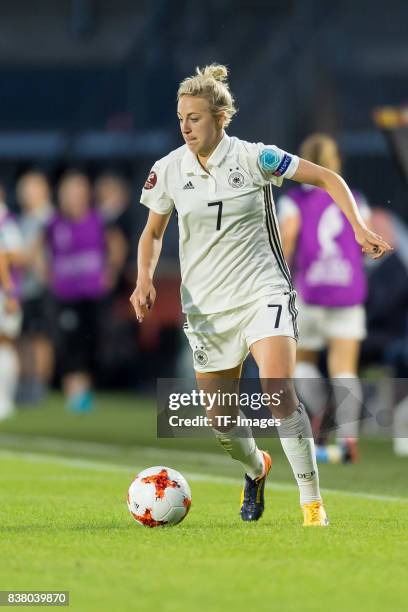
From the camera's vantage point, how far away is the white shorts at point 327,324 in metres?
12.0

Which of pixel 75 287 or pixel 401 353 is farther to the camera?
pixel 75 287

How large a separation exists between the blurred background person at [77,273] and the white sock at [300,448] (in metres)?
11.0

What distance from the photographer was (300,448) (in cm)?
755

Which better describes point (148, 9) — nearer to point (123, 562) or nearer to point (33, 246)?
point (33, 246)

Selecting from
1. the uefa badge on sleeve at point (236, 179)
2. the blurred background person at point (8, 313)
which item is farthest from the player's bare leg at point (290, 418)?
the blurred background person at point (8, 313)

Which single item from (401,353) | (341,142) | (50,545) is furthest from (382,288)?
(50,545)

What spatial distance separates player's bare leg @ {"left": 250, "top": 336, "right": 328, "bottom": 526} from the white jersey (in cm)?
28

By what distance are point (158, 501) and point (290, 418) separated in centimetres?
72

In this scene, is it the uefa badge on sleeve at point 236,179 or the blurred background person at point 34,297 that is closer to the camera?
the uefa badge on sleeve at point 236,179

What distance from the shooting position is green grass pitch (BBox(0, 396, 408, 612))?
572 cm

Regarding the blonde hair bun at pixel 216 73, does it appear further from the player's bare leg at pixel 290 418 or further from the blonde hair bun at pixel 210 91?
the player's bare leg at pixel 290 418

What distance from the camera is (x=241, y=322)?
771 cm

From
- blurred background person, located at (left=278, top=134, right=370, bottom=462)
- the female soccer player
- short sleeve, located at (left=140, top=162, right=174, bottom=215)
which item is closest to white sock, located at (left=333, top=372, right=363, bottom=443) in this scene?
blurred background person, located at (left=278, top=134, right=370, bottom=462)

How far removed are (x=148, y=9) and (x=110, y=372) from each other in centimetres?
1140
